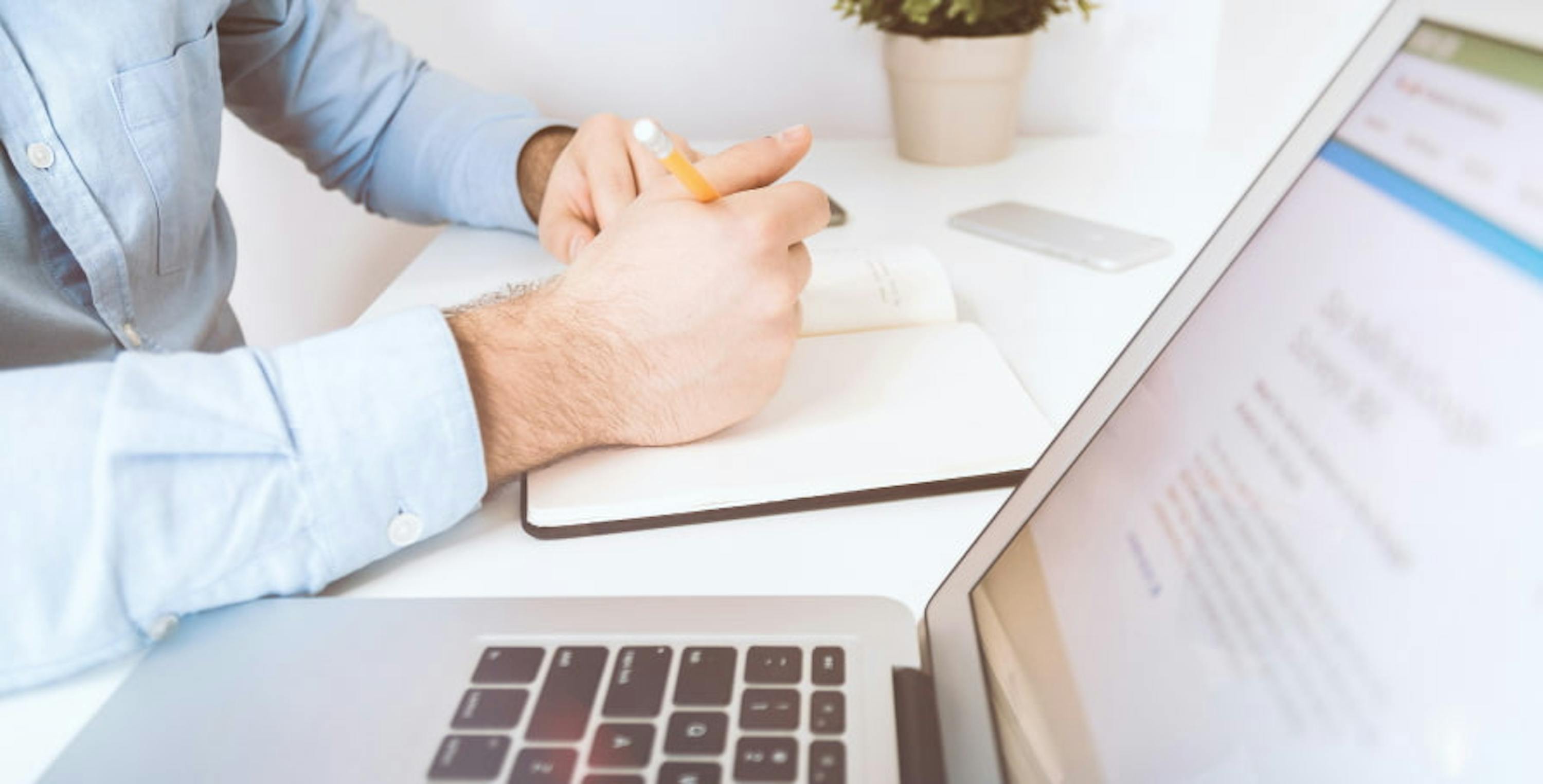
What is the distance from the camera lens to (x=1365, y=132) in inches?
11.1

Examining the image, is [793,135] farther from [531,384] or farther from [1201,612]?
[1201,612]

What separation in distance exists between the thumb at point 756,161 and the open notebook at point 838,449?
4.1 inches

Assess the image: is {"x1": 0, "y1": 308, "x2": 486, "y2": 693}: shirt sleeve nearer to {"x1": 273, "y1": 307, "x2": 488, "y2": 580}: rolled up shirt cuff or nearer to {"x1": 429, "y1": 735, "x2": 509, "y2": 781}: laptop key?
{"x1": 273, "y1": 307, "x2": 488, "y2": 580}: rolled up shirt cuff

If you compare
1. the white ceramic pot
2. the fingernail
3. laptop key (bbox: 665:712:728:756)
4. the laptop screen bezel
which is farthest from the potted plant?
laptop key (bbox: 665:712:728:756)

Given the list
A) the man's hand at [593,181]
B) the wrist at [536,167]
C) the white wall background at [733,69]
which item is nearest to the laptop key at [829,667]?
the man's hand at [593,181]

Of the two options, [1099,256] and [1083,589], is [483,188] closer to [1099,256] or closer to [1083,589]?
[1099,256]

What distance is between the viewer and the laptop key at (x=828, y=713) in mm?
324

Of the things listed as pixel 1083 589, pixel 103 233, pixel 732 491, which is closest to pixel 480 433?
pixel 732 491

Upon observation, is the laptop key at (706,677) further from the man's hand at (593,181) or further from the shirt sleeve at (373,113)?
the shirt sleeve at (373,113)

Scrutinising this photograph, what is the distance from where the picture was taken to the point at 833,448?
50 centimetres

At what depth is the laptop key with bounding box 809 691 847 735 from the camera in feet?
1.06

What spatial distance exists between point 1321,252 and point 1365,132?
0.04 m

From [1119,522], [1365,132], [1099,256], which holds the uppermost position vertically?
[1365,132]

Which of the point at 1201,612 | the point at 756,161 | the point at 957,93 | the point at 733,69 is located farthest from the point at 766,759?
the point at 733,69
